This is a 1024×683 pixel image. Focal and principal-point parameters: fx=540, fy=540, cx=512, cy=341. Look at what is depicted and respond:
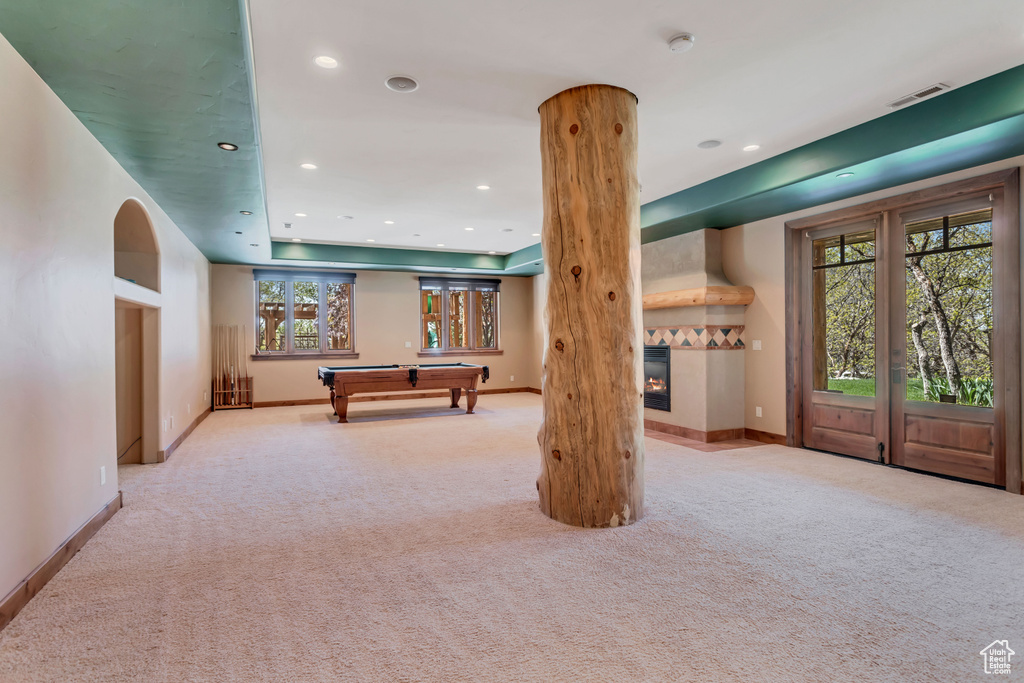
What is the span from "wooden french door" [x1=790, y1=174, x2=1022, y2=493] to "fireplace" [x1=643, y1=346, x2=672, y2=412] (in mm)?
1410

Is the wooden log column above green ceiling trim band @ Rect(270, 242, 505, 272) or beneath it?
beneath

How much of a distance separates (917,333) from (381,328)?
8.08 meters

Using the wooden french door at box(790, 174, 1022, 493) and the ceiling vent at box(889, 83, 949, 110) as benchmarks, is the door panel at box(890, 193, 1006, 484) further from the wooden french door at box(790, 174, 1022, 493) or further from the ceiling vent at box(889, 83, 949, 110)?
the ceiling vent at box(889, 83, 949, 110)

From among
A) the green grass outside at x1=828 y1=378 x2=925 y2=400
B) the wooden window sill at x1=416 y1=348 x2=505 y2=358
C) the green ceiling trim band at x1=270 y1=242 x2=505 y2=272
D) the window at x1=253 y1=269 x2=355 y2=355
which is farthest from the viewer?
the wooden window sill at x1=416 y1=348 x2=505 y2=358

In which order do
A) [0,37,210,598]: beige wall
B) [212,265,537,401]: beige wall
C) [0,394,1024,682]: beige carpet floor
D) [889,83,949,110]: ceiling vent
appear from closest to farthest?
[0,394,1024,682]: beige carpet floor
[0,37,210,598]: beige wall
[889,83,949,110]: ceiling vent
[212,265,537,401]: beige wall

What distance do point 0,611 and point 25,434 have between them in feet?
2.41

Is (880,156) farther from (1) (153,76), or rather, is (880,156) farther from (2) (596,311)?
(1) (153,76)

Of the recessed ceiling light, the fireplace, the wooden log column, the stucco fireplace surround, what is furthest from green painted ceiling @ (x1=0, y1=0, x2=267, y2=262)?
the fireplace

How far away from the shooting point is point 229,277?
9102 millimetres

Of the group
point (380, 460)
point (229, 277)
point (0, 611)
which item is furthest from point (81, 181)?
point (229, 277)

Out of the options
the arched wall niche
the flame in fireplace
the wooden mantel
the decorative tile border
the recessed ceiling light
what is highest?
the recessed ceiling light

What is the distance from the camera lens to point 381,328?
398 inches

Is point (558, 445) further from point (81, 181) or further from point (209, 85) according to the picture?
point (81, 181)

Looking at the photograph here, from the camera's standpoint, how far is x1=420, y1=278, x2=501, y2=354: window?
10.6m
